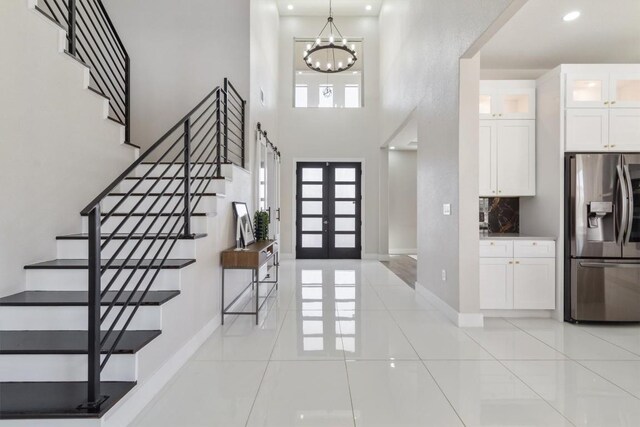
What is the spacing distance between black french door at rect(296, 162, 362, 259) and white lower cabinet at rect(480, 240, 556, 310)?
5.23 metres

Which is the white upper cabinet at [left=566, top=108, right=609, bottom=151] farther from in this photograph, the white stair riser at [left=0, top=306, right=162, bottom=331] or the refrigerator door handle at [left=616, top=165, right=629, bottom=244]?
the white stair riser at [left=0, top=306, right=162, bottom=331]

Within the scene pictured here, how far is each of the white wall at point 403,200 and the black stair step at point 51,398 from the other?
28.4 ft

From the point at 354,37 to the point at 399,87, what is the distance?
3.62m

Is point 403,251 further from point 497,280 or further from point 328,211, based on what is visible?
point 497,280

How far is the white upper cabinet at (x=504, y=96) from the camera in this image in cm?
424

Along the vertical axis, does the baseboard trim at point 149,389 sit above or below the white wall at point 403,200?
below

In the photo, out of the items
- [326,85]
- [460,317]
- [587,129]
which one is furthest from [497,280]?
[326,85]

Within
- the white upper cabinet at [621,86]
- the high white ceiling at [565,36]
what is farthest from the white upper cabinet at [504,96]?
the white upper cabinet at [621,86]

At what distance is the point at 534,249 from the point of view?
388cm

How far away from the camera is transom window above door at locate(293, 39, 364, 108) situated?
930 centimetres

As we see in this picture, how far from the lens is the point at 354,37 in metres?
9.23

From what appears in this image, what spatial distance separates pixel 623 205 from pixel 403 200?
6.42 metres

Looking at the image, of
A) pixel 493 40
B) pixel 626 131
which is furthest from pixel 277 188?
pixel 626 131

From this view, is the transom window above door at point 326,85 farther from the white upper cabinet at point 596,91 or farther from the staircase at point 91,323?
the staircase at point 91,323
